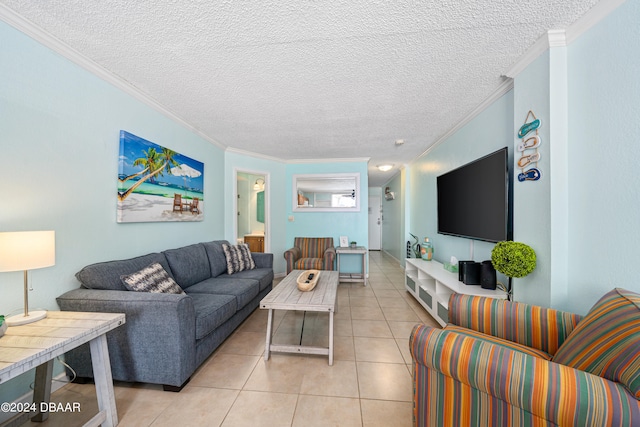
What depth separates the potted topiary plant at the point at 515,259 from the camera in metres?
1.62

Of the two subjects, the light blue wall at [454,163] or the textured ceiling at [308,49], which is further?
the light blue wall at [454,163]

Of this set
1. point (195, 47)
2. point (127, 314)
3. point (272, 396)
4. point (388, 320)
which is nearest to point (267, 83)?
point (195, 47)

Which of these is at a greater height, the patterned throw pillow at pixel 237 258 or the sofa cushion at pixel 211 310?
the patterned throw pillow at pixel 237 258

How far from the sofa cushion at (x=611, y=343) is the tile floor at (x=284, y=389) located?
942 millimetres

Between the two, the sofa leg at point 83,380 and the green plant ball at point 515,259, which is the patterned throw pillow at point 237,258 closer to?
the sofa leg at point 83,380

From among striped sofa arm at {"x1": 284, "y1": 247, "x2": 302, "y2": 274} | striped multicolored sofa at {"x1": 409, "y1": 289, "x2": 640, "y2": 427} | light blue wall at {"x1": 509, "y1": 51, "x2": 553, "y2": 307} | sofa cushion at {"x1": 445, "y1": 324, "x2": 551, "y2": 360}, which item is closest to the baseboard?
striped multicolored sofa at {"x1": 409, "y1": 289, "x2": 640, "y2": 427}

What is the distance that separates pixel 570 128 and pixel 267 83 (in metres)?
2.25

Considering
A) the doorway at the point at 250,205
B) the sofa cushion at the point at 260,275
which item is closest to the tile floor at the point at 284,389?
the sofa cushion at the point at 260,275

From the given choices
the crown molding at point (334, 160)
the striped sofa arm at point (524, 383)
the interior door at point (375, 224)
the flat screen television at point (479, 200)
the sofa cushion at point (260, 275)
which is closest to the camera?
the striped sofa arm at point (524, 383)

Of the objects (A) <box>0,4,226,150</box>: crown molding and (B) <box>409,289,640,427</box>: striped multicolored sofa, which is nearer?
(B) <box>409,289,640,427</box>: striped multicolored sofa

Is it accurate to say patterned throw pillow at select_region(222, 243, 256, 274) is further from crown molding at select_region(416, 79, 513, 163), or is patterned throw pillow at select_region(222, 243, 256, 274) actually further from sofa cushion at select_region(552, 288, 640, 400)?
crown molding at select_region(416, 79, 513, 163)

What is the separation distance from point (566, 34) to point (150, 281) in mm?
3425

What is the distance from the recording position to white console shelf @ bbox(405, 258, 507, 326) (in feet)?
6.75

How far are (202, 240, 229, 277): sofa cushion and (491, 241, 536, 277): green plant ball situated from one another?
2910 mm
